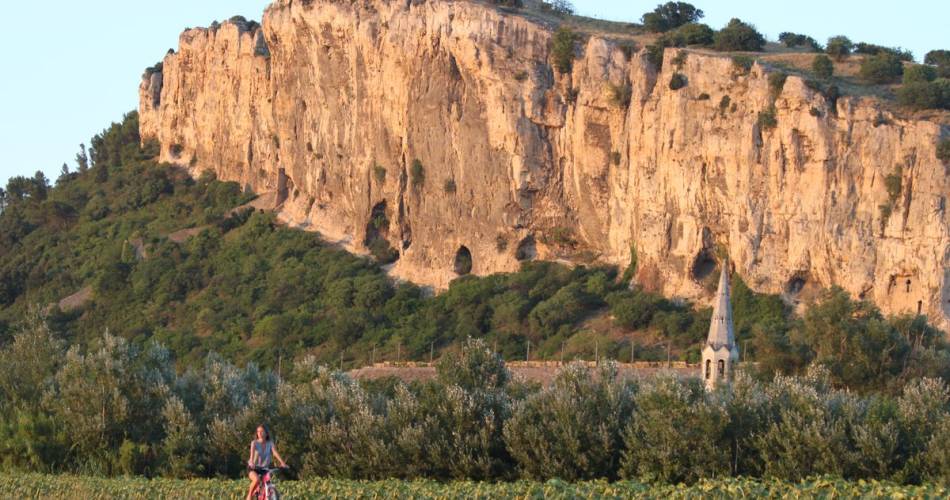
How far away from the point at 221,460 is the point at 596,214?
3066cm

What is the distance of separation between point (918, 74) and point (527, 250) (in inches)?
670

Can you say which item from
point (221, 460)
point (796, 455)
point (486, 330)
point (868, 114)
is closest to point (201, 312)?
point (486, 330)

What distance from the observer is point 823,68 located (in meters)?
64.4

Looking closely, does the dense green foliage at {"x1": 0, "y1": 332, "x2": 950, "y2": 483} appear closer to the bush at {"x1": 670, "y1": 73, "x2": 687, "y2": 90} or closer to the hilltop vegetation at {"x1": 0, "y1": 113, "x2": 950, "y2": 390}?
the hilltop vegetation at {"x1": 0, "y1": 113, "x2": 950, "y2": 390}

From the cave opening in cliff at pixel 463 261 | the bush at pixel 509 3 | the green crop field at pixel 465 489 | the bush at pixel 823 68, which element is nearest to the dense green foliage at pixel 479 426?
the green crop field at pixel 465 489

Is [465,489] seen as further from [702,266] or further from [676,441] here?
[702,266]

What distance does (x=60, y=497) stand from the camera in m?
34.3

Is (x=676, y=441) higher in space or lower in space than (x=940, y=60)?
lower

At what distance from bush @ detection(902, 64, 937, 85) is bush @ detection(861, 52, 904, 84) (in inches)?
26.4

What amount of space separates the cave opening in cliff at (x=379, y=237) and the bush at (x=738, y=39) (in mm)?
16416

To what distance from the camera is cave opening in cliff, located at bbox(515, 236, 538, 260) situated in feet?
239

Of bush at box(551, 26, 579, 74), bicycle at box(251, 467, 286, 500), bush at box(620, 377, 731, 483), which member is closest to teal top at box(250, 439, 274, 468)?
bicycle at box(251, 467, 286, 500)

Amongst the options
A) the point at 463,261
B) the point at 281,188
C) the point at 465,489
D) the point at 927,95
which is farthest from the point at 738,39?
the point at 465,489

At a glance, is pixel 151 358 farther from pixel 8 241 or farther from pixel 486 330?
pixel 8 241
